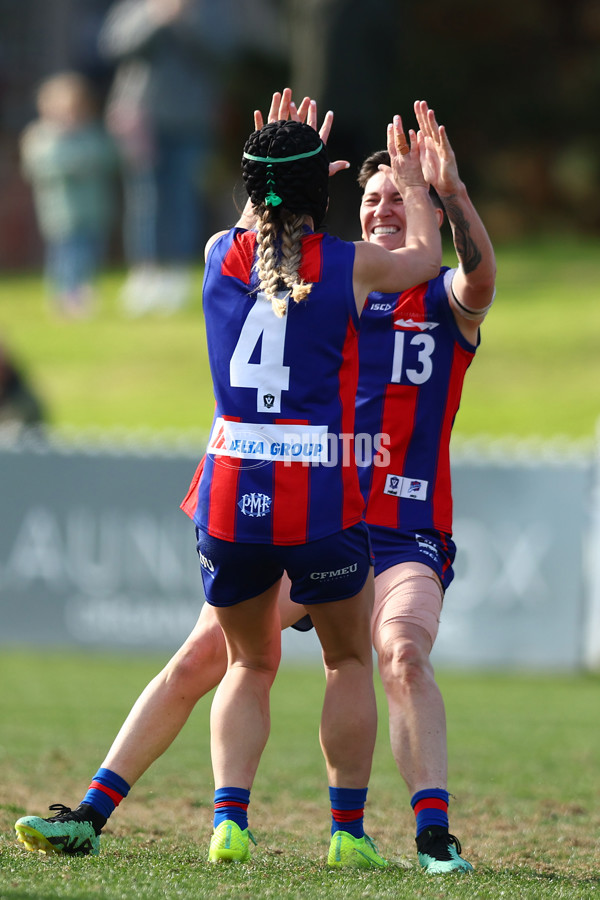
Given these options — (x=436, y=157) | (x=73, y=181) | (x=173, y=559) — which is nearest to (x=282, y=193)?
(x=436, y=157)

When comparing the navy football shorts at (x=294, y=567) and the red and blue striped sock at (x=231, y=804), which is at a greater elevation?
the navy football shorts at (x=294, y=567)

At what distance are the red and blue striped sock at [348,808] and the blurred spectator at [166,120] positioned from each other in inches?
626

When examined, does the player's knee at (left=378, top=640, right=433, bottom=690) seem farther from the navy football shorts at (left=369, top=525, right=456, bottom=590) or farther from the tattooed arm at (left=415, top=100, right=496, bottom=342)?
the tattooed arm at (left=415, top=100, right=496, bottom=342)

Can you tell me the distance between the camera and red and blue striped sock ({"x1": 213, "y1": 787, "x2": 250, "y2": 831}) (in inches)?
159

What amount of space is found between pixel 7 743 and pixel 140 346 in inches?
449

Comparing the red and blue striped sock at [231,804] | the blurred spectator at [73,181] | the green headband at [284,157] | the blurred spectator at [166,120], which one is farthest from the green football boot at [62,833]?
the blurred spectator at [166,120]

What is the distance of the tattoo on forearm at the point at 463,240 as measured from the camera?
14.4 feet

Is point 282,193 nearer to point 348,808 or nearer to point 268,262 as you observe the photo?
point 268,262

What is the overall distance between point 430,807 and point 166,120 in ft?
54.8

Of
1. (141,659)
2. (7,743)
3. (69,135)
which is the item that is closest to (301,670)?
(141,659)

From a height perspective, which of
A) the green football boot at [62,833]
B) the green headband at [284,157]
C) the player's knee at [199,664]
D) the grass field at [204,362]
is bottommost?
the green football boot at [62,833]

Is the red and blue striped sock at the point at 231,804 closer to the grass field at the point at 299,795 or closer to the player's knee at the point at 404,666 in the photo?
the grass field at the point at 299,795

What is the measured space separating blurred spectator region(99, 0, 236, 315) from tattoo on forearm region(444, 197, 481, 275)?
15.4 m

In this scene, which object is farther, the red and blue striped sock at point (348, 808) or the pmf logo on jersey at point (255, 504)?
the red and blue striped sock at point (348, 808)
